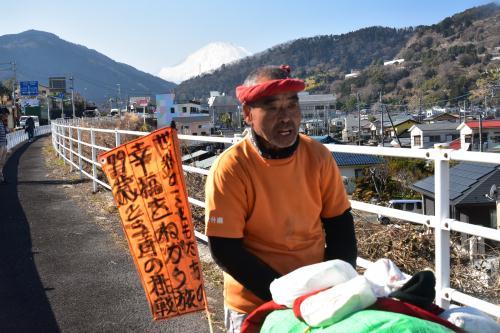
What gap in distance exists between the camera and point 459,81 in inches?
4788

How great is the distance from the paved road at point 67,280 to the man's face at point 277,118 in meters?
2.03

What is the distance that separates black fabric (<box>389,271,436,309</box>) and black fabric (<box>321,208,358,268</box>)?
69cm

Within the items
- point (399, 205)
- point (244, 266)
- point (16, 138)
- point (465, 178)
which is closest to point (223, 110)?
point (16, 138)

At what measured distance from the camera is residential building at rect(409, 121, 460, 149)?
62.8m

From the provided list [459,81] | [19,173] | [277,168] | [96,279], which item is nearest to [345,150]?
[277,168]

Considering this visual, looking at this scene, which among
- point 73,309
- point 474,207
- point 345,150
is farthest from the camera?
point 474,207

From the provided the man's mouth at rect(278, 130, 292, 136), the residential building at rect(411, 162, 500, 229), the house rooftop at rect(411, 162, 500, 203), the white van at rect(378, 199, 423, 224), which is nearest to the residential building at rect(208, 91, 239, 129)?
the white van at rect(378, 199, 423, 224)

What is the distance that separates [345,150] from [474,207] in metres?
10.8

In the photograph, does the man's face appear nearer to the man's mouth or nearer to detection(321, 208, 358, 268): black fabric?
the man's mouth

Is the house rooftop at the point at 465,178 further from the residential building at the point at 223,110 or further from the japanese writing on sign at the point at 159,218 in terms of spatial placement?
the residential building at the point at 223,110

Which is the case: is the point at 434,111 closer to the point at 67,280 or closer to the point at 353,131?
the point at 353,131

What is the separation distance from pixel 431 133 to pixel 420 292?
217 ft

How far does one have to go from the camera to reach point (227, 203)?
213 centimetres

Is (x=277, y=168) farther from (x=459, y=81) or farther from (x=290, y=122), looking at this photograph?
(x=459, y=81)
